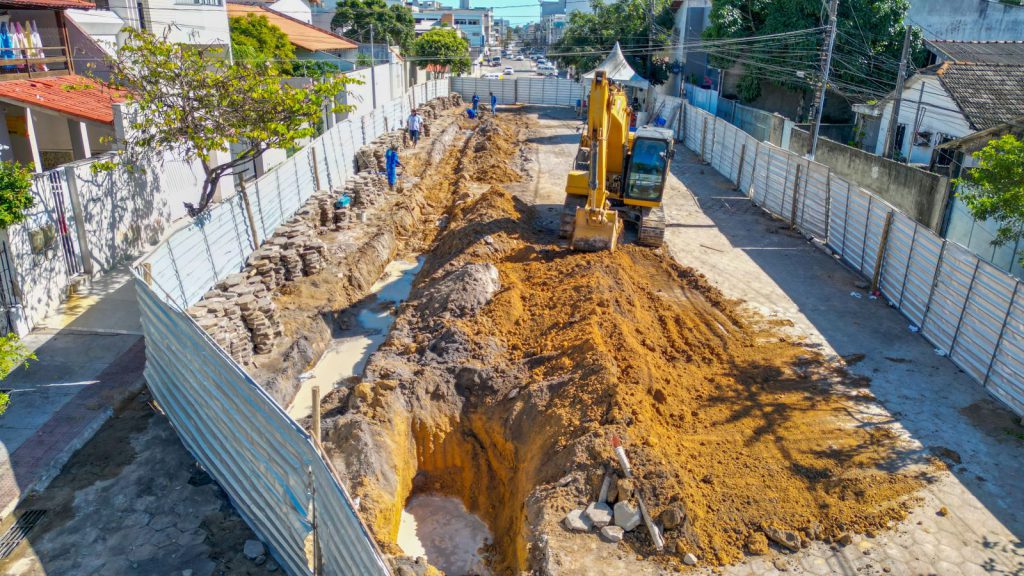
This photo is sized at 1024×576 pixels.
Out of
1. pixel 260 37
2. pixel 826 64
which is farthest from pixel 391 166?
pixel 260 37

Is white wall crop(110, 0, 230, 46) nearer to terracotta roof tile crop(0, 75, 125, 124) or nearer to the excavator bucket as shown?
terracotta roof tile crop(0, 75, 125, 124)

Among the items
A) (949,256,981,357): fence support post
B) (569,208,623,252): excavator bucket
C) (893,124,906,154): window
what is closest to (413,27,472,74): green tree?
(893,124,906,154): window

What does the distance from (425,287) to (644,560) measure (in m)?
7.88

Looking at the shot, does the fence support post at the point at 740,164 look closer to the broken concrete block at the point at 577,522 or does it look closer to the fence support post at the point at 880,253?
the fence support post at the point at 880,253

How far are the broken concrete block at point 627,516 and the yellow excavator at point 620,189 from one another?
807 cm

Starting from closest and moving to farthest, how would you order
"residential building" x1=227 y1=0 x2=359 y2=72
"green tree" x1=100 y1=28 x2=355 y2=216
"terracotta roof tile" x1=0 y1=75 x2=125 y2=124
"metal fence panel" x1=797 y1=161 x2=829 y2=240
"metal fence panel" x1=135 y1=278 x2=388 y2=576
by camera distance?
"metal fence panel" x1=135 y1=278 x2=388 y2=576
"green tree" x1=100 y1=28 x2=355 y2=216
"terracotta roof tile" x1=0 y1=75 x2=125 y2=124
"metal fence panel" x1=797 y1=161 x2=829 y2=240
"residential building" x1=227 y1=0 x2=359 y2=72

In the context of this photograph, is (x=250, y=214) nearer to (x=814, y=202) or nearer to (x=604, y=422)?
(x=604, y=422)

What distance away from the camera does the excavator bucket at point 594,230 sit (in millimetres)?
14664

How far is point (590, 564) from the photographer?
22.9 ft

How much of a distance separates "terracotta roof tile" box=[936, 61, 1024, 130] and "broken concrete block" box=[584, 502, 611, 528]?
1609 centimetres

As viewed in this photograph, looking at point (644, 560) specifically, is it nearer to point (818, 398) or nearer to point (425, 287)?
point (818, 398)

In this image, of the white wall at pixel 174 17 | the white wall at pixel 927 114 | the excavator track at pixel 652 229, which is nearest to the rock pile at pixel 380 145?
the white wall at pixel 174 17

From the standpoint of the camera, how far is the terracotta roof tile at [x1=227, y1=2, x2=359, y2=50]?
39.8 m

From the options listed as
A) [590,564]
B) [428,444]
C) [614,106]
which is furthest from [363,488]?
[614,106]
